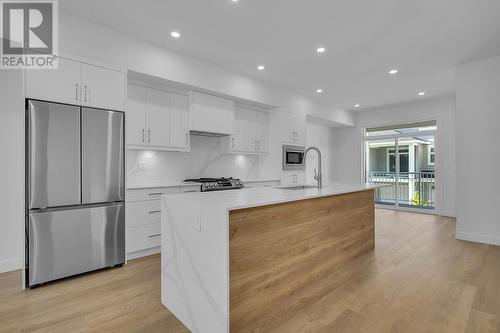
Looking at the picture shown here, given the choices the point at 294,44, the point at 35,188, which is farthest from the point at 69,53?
the point at 294,44

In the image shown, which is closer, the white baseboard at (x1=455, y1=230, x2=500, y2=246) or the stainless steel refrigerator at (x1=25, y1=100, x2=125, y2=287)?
the stainless steel refrigerator at (x1=25, y1=100, x2=125, y2=287)

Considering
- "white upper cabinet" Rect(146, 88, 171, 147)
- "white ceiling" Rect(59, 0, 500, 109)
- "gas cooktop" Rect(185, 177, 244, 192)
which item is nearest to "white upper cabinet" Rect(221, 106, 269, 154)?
"gas cooktop" Rect(185, 177, 244, 192)

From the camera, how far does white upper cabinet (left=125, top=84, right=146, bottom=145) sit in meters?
3.36

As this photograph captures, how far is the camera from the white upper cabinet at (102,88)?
108 inches

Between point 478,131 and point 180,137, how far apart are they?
14.4ft

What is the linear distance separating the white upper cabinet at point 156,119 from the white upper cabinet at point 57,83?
2.36 ft

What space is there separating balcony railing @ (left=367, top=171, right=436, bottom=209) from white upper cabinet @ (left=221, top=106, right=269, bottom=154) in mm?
3613

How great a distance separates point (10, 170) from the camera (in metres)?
2.94

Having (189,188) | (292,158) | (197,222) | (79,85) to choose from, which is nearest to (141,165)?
(189,188)

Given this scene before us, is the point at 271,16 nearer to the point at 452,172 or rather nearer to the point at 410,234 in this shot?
the point at 410,234

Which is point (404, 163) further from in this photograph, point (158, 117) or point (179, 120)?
point (158, 117)
